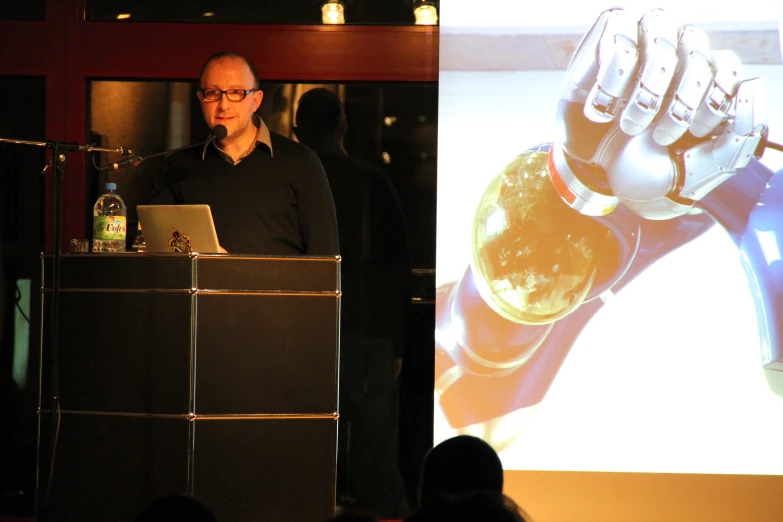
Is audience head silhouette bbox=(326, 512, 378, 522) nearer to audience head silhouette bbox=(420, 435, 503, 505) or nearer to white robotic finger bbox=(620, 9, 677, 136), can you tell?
audience head silhouette bbox=(420, 435, 503, 505)

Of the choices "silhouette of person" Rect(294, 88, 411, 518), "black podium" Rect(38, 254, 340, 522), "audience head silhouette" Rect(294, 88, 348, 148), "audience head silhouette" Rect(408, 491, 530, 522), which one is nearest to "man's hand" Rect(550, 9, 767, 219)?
"silhouette of person" Rect(294, 88, 411, 518)

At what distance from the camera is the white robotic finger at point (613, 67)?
3.68 m

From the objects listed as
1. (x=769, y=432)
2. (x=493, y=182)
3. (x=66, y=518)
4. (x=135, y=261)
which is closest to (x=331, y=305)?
(x=135, y=261)

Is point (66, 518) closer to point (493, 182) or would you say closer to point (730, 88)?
point (493, 182)

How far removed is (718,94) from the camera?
3.73 meters

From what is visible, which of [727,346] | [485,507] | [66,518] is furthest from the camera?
[727,346]

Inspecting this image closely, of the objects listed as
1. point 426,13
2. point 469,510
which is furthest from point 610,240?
point 469,510

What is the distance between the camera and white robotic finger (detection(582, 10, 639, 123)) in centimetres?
368

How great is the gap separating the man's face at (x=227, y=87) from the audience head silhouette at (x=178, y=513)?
1922mm

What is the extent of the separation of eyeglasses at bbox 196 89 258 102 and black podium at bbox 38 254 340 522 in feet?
2.41

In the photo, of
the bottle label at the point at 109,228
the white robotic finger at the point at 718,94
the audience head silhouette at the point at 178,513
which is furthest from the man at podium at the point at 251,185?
the audience head silhouette at the point at 178,513

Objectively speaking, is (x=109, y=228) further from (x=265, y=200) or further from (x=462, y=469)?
(x=462, y=469)

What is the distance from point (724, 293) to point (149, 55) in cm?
248

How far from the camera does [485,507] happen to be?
142 cm
